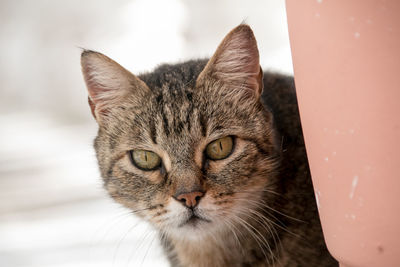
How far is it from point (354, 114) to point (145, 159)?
531 millimetres

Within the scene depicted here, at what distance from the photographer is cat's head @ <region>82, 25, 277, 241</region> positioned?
Answer: 3.26ft

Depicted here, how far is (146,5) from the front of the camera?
6.32ft

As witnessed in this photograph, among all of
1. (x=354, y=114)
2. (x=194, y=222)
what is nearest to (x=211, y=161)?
(x=194, y=222)

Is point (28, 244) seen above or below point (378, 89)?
below

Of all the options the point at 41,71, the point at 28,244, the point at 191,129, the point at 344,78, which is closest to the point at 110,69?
the point at 191,129

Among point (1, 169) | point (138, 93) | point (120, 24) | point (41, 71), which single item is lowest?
point (1, 169)

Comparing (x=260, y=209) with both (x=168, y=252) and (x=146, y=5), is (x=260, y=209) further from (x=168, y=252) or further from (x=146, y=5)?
(x=146, y=5)

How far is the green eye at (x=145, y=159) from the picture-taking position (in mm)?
1059

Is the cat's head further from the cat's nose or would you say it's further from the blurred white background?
the blurred white background

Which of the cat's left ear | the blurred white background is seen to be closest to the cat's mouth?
the cat's left ear

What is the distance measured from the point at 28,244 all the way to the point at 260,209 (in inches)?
31.0

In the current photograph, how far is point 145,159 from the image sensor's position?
1.07 metres

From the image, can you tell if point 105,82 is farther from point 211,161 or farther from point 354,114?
point 354,114

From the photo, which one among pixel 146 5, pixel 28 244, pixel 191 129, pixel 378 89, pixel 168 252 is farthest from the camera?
pixel 146 5
